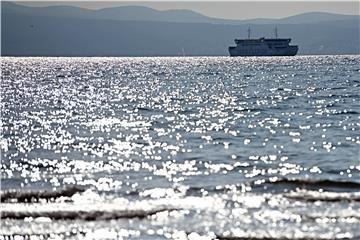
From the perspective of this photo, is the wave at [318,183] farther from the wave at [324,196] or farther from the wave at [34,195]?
the wave at [34,195]

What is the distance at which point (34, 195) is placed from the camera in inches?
1249

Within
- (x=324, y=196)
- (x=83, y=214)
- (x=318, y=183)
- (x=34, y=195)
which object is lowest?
(x=318, y=183)

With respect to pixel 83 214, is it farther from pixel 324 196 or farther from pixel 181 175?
pixel 324 196

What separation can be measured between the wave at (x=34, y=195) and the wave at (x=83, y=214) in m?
2.57

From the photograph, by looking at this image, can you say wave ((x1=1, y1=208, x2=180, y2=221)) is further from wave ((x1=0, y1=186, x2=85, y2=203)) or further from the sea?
wave ((x1=0, y1=186, x2=85, y2=203))

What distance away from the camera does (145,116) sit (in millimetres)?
71312

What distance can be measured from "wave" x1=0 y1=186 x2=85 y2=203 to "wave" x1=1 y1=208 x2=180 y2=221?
2.57 meters

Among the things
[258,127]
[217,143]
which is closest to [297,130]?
[258,127]

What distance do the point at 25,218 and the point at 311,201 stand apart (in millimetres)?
10826

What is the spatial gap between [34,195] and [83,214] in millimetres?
4696

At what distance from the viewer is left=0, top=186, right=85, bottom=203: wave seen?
102 ft

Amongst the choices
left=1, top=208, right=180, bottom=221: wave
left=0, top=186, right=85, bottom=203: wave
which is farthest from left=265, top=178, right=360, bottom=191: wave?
left=0, top=186, right=85, bottom=203: wave

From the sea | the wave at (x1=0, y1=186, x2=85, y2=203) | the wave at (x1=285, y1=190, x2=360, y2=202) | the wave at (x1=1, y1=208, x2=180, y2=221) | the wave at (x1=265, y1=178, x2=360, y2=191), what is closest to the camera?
the sea

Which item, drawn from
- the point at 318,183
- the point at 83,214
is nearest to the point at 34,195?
the point at 83,214
